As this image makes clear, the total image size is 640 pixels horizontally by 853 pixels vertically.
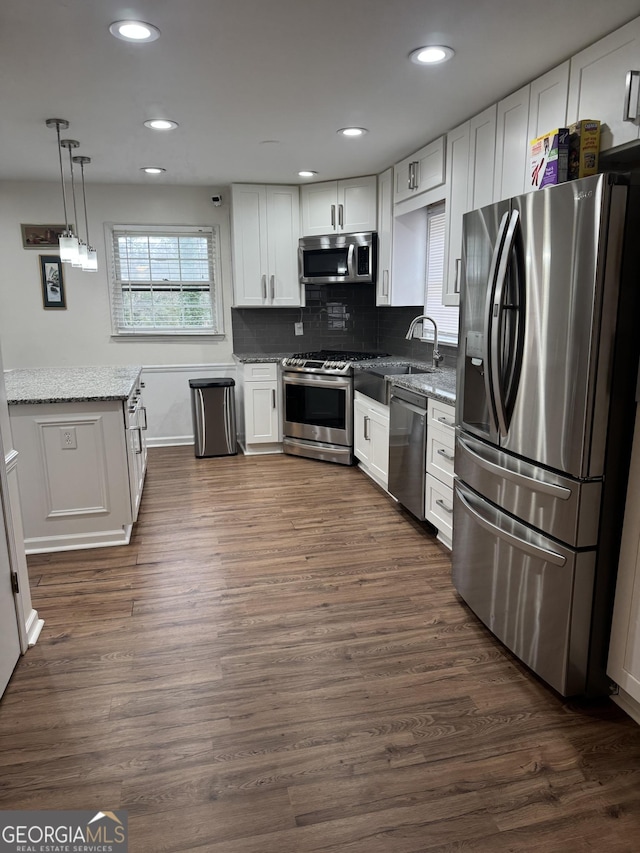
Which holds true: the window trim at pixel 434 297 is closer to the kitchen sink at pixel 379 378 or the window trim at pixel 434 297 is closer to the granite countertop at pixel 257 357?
the kitchen sink at pixel 379 378

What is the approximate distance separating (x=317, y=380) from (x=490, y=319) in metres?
2.94

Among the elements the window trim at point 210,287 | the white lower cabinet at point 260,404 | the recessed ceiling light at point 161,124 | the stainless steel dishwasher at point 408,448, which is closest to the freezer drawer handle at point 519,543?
the stainless steel dishwasher at point 408,448

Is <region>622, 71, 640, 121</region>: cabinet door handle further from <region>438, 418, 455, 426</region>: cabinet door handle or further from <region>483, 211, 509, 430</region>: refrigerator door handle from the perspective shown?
<region>438, 418, 455, 426</region>: cabinet door handle

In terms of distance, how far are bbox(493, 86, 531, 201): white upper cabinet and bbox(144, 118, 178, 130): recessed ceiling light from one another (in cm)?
193

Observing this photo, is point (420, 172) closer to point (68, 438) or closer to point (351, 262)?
point (351, 262)

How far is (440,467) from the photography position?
10.8 feet

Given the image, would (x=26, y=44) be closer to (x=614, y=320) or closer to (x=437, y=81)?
(x=437, y=81)

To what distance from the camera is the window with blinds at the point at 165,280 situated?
5.59 metres

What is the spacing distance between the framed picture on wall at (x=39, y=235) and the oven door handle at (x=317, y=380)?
2.48m

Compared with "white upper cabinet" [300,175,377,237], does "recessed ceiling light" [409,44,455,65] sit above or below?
above

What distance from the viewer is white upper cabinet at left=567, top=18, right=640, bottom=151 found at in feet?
7.13

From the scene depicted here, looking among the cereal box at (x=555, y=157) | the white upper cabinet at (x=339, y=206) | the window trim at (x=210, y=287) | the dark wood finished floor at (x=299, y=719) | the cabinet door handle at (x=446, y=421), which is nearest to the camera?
the dark wood finished floor at (x=299, y=719)

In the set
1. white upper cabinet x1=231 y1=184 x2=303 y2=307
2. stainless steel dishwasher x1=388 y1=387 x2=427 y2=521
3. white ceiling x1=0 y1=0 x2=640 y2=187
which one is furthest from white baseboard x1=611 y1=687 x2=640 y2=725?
white upper cabinet x1=231 y1=184 x2=303 y2=307

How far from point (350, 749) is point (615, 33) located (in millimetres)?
2847
